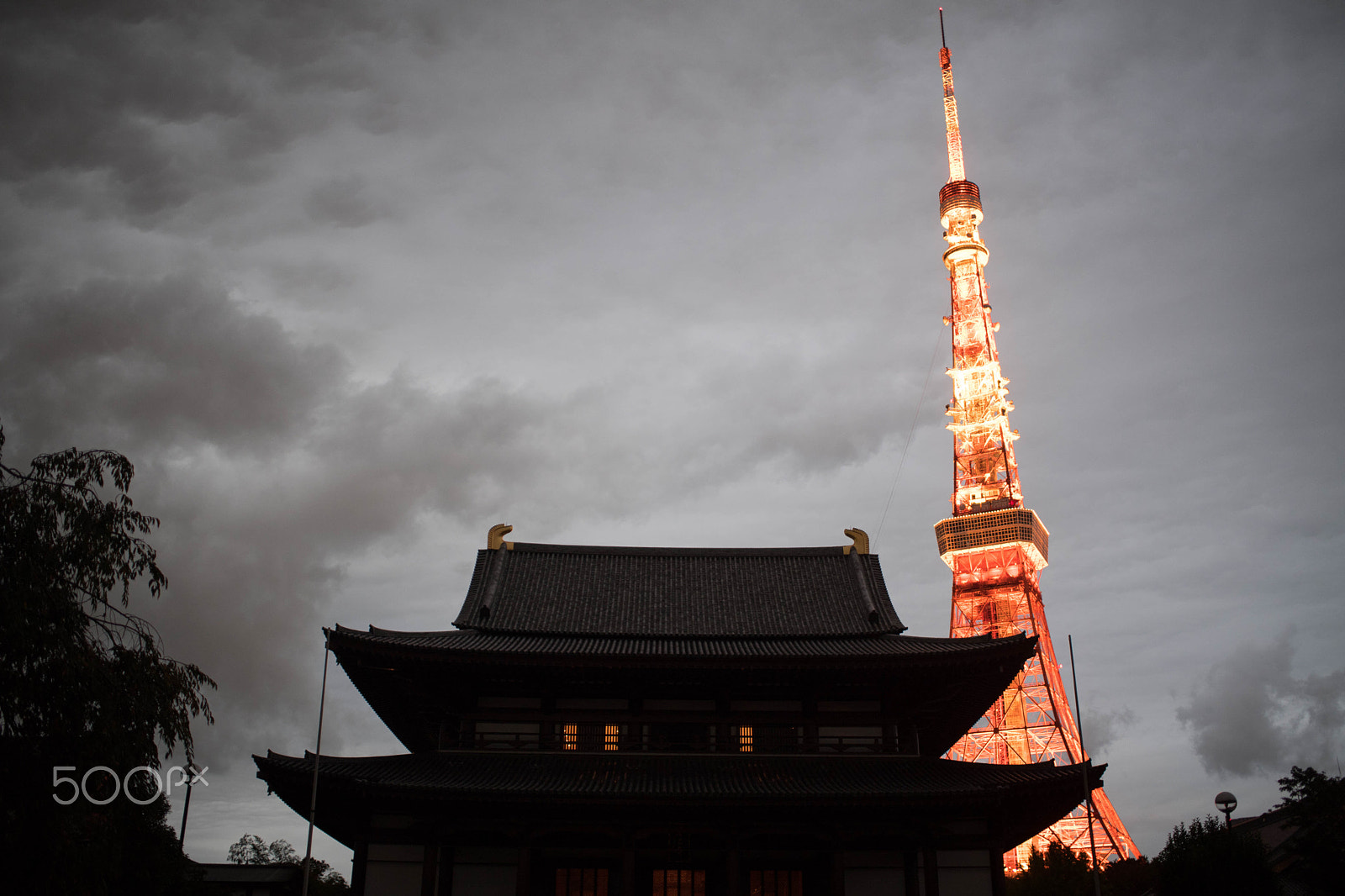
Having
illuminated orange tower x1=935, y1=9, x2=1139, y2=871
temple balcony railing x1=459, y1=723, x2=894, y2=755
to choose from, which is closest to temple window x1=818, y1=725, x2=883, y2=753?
temple balcony railing x1=459, y1=723, x2=894, y2=755

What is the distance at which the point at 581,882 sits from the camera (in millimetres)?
28094

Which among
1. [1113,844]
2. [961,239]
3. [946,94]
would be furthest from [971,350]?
[1113,844]

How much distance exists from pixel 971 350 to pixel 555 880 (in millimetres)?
79297

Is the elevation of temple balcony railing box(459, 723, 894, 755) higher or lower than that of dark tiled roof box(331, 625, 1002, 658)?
lower

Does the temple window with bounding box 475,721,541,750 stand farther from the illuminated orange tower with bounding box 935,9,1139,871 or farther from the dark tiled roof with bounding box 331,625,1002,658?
the illuminated orange tower with bounding box 935,9,1139,871

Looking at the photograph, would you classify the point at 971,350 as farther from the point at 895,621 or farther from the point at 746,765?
the point at 746,765

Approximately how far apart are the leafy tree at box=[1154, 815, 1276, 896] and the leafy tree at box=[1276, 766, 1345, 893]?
1453mm

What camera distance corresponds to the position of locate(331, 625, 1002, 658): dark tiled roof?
28.7m

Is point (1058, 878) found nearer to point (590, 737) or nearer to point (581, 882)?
point (581, 882)

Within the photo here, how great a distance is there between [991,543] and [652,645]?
212 ft

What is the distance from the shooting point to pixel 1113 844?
2867 inches

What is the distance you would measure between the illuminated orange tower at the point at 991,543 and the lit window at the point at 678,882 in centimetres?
5288

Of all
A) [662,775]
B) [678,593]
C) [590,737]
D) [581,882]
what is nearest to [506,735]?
[590,737]

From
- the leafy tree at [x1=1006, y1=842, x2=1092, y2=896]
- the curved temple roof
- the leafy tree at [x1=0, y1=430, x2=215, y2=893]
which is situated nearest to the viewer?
the leafy tree at [x1=0, y1=430, x2=215, y2=893]
